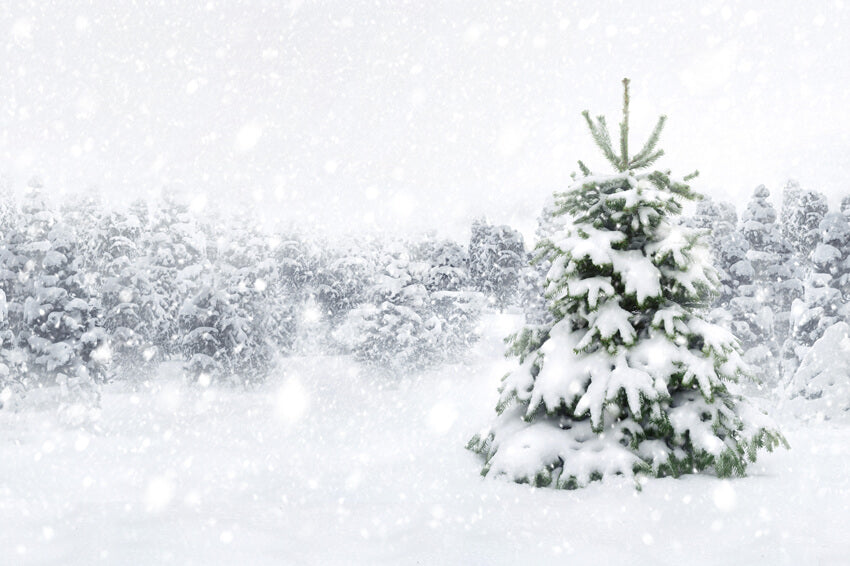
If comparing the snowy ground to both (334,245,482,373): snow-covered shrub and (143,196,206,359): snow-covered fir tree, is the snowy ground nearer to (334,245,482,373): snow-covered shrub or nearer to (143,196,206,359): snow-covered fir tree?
(334,245,482,373): snow-covered shrub

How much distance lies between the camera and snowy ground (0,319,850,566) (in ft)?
19.1

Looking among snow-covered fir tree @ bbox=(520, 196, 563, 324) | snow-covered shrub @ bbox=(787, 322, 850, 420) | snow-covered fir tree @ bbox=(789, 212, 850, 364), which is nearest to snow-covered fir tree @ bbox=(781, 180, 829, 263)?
snow-covered fir tree @ bbox=(789, 212, 850, 364)

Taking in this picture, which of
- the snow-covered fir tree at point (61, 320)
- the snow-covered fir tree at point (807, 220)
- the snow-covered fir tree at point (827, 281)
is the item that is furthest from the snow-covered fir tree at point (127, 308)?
the snow-covered fir tree at point (807, 220)

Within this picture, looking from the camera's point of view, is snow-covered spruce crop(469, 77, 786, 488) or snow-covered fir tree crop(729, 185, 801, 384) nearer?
snow-covered spruce crop(469, 77, 786, 488)

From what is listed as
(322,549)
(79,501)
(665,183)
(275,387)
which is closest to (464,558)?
(322,549)

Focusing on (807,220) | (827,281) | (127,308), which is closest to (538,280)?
(807,220)

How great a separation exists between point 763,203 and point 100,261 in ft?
131

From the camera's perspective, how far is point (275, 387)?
3753 centimetres

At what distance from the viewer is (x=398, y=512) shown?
7.27 m

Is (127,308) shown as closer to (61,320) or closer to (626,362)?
(61,320)

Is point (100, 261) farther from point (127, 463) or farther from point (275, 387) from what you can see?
point (127, 463)

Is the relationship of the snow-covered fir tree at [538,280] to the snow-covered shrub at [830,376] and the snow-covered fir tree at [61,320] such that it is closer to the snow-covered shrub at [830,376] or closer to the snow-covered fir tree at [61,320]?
the snow-covered shrub at [830,376]

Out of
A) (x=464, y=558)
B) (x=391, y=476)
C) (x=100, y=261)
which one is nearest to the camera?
(x=464, y=558)

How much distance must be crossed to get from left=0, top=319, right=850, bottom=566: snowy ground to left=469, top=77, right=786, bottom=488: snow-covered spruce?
41 centimetres
